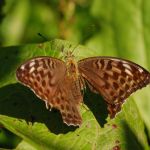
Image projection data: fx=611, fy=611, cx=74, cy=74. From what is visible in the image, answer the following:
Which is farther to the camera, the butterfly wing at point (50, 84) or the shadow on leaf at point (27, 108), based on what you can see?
the shadow on leaf at point (27, 108)

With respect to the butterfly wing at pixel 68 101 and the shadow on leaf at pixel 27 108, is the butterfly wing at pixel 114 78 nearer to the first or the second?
the butterfly wing at pixel 68 101

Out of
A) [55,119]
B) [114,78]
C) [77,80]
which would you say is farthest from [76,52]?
[55,119]

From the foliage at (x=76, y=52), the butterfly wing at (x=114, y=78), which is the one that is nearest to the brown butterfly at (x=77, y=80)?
the butterfly wing at (x=114, y=78)

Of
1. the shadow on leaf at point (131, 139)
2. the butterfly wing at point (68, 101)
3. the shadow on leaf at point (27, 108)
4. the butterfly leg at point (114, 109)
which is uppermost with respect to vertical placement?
the butterfly leg at point (114, 109)

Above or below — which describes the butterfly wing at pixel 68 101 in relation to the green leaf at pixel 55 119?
above

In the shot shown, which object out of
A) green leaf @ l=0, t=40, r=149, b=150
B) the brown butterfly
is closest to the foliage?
green leaf @ l=0, t=40, r=149, b=150

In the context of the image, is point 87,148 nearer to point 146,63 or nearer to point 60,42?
point 60,42

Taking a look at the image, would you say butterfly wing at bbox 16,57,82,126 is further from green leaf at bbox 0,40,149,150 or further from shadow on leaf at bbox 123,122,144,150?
shadow on leaf at bbox 123,122,144,150
